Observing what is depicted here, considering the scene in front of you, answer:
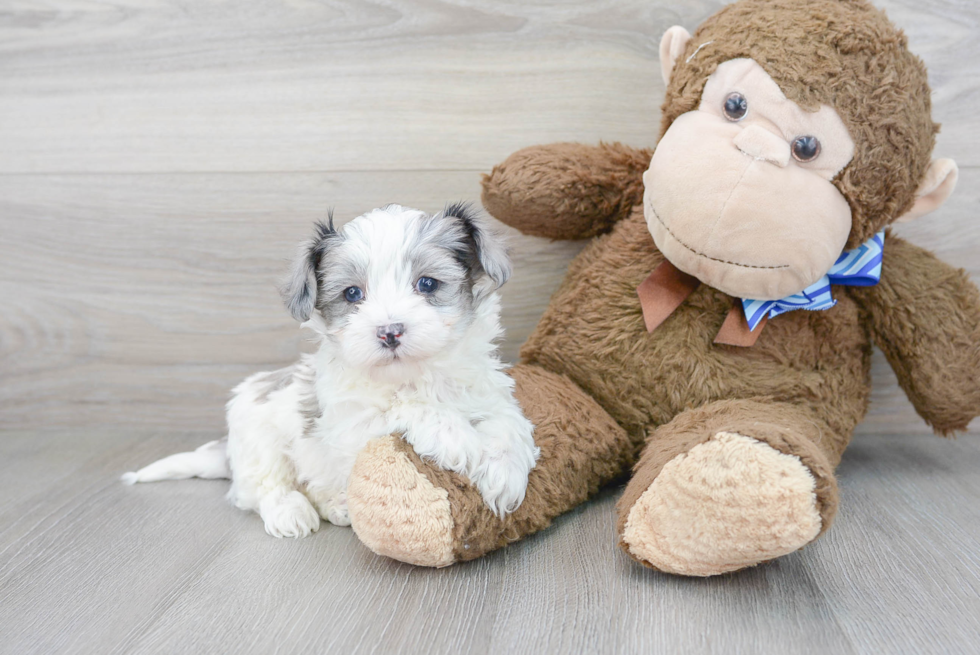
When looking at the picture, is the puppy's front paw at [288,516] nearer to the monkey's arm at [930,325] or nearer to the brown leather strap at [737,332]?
the brown leather strap at [737,332]

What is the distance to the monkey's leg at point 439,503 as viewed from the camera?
1256 millimetres

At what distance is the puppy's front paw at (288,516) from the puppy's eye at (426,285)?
556 mm

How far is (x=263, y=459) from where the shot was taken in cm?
158

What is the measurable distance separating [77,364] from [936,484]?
2.28 meters

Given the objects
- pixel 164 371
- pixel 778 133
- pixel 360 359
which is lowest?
pixel 164 371

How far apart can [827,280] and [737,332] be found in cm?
22

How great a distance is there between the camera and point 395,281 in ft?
4.35

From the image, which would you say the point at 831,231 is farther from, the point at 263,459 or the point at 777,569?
the point at 263,459

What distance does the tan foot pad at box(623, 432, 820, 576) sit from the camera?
1130 millimetres

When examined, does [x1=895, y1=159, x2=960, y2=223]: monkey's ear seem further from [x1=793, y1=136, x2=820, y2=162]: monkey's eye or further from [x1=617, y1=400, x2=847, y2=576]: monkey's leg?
[x1=617, y1=400, x2=847, y2=576]: monkey's leg

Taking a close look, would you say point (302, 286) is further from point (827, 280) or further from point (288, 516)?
point (827, 280)

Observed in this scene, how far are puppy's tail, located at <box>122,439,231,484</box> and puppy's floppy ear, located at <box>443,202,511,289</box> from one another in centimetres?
88

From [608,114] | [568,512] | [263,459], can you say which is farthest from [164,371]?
[608,114]

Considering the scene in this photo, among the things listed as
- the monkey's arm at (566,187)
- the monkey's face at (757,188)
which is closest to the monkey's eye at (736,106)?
the monkey's face at (757,188)
